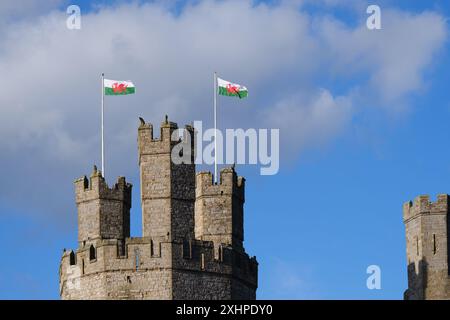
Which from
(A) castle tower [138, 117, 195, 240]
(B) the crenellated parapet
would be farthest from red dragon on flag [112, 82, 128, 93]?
(B) the crenellated parapet

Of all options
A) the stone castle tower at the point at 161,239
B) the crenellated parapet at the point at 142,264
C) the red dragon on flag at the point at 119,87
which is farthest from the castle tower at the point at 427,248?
the red dragon on flag at the point at 119,87

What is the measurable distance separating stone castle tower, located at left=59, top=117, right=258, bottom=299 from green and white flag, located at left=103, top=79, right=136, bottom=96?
2825 millimetres

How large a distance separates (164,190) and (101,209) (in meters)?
3.28

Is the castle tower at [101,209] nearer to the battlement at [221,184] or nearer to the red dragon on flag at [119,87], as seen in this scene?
the battlement at [221,184]

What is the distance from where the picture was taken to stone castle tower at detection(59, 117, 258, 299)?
97.6 metres

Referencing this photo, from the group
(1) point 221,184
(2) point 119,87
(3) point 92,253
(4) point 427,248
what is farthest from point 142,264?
(4) point 427,248

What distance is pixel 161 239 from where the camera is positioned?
98125 mm

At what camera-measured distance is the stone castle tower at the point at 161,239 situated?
97.6 m

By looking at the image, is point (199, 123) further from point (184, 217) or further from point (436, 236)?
point (436, 236)

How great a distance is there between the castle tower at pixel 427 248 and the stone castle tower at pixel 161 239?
33.7 ft

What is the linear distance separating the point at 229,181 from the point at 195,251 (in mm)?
5284

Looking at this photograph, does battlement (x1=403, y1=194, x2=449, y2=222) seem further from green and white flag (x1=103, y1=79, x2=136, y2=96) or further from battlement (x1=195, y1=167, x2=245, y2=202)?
green and white flag (x1=103, y1=79, x2=136, y2=96)

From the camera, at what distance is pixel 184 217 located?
9900 centimetres
